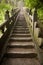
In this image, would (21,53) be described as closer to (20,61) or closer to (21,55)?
(21,55)

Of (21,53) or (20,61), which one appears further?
(21,53)

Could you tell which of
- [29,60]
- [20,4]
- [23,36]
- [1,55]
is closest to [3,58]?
[1,55]

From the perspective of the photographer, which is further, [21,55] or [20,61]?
[21,55]

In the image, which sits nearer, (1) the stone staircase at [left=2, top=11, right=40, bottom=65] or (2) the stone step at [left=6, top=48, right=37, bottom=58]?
(1) the stone staircase at [left=2, top=11, right=40, bottom=65]

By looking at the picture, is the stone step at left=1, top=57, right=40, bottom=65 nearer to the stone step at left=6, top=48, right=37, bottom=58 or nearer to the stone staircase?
the stone staircase

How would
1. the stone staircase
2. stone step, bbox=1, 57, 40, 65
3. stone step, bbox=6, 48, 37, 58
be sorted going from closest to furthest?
stone step, bbox=1, 57, 40, 65 < the stone staircase < stone step, bbox=6, 48, 37, 58

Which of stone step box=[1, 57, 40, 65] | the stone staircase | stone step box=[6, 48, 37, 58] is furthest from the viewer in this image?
stone step box=[6, 48, 37, 58]

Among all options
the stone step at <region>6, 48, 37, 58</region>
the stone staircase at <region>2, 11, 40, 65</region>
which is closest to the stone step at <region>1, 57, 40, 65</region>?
the stone staircase at <region>2, 11, 40, 65</region>

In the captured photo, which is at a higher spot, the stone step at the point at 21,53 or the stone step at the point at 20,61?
the stone step at the point at 21,53

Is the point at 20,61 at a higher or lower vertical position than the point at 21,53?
lower

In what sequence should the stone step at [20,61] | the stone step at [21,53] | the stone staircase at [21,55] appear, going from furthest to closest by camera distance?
the stone step at [21,53] < the stone staircase at [21,55] < the stone step at [20,61]

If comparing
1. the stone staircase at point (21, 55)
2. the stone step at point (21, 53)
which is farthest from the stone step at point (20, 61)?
the stone step at point (21, 53)

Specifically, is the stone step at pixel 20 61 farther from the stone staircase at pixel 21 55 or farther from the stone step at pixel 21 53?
the stone step at pixel 21 53

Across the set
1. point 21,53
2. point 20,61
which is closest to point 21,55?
point 21,53
